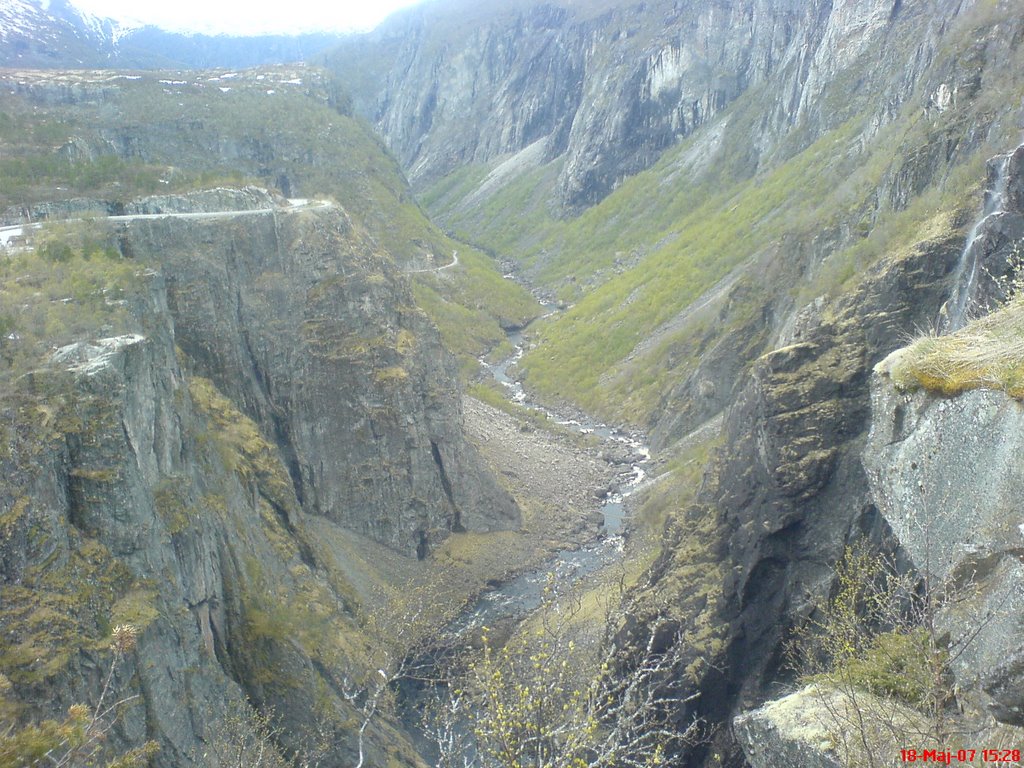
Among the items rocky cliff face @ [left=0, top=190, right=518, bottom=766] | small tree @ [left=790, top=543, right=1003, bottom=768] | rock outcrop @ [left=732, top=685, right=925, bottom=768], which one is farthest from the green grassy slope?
rocky cliff face @ [left=0, top=190, right=518, bottom=766]

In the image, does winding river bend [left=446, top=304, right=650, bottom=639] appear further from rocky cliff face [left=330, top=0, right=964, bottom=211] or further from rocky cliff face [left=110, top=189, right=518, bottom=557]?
rocky cliff face [left=330, top=0, right=964, bottom=211]

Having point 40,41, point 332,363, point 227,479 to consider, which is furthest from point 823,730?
point 40,41

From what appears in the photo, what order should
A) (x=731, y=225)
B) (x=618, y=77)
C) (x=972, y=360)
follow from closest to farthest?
(x=972, y=360) < (x=731, y=225) < (x=618, y=77)

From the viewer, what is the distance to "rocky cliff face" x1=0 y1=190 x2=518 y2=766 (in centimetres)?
2003

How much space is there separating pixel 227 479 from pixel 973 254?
85.5 feet

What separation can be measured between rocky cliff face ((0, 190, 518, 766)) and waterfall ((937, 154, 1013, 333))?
2269 cm

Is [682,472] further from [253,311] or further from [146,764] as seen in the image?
[146,764]

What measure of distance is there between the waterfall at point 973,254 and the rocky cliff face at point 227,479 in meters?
22.7

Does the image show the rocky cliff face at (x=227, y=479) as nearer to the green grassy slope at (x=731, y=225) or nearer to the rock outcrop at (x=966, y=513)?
the rock outcrop at (x=966, y=513)

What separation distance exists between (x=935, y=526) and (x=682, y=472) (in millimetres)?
34376

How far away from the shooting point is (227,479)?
96.1 feet

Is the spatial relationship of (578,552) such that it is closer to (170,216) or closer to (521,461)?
(521,461)

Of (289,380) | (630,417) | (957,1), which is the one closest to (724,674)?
(289,380)

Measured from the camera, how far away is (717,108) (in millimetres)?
107625
